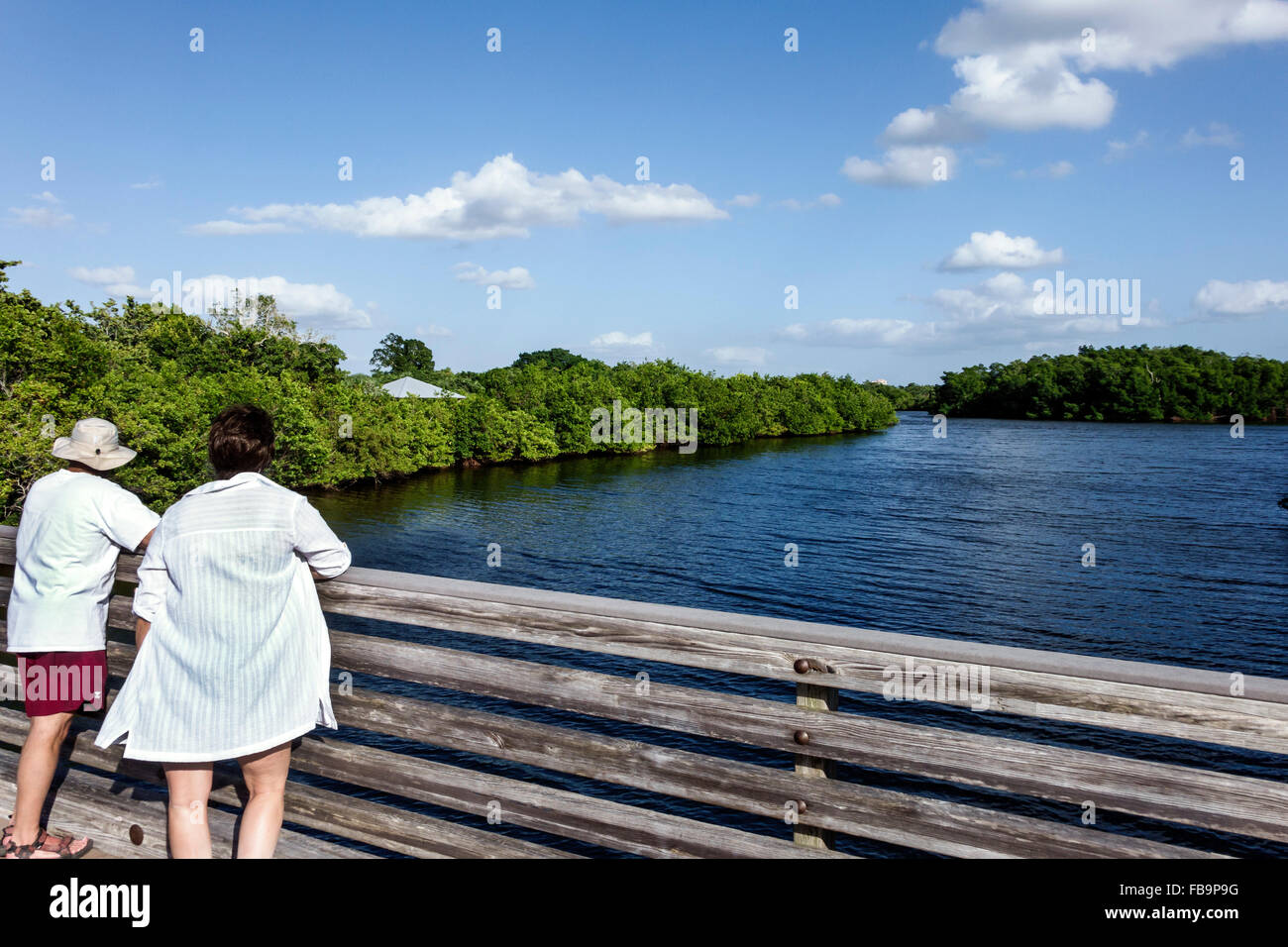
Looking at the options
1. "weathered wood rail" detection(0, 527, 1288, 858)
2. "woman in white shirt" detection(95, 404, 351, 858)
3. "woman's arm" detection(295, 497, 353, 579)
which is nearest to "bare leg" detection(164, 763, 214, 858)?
"woman in white shirt" detection(95, 404, 351, 858)

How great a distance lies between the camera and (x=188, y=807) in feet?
10.2

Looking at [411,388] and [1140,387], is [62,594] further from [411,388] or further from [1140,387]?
[1140,387]

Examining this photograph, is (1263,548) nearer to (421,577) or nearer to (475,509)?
(475,509)

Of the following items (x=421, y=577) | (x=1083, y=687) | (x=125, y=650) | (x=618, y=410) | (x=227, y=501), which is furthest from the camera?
(x=618, y=410)

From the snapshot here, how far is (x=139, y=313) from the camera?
217 feet

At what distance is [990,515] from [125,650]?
4110cm

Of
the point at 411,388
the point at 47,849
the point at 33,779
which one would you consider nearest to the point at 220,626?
the point at 33,779

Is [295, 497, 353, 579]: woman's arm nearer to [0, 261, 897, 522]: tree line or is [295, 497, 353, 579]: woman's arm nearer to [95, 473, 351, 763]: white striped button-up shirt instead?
[95, 473, 351, 763]: white striped button-up shirt

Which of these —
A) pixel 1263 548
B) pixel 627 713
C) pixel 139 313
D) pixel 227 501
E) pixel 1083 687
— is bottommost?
pixel 1263 548

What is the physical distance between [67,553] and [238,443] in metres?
1.13

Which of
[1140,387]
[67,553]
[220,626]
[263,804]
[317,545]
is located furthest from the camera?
[1140,387]

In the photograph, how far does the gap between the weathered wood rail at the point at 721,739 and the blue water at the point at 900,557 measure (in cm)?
966

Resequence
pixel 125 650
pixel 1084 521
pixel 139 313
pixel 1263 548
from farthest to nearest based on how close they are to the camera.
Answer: pixel 139 313 → pixel 1084 521 → pixel 1263 548 → pixel 125 650
